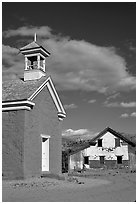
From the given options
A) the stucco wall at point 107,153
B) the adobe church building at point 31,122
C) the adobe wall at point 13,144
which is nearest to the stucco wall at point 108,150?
the stucco wall at point 107,153

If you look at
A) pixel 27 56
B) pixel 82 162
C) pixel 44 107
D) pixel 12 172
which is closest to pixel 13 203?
pixel 12 172

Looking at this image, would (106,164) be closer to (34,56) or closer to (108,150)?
(108,150)

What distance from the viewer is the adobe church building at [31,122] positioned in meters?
16.7

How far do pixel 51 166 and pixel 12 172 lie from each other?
Answer: 4329 mm

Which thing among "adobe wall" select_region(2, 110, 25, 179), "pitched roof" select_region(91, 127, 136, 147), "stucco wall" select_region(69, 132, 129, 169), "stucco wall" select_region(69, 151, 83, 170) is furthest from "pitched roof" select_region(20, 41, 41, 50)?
"pitched roof" select_region(91, 127, 136, 147)

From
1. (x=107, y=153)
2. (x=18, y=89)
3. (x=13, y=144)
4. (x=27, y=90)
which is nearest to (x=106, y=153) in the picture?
(x=107, y=153)

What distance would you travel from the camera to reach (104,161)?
4294cm

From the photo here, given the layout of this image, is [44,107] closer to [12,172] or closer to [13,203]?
[12,172]

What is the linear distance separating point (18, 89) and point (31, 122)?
2.57 m

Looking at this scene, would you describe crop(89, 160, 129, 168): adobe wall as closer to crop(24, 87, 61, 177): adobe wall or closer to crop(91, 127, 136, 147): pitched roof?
crop(91, 127, 136, 147): pitched roof

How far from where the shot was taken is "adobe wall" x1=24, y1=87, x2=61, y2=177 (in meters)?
17.0

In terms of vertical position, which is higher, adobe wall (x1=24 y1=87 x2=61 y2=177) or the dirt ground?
adobe wall (x1=24 y1=87 x2=61 y2=177)

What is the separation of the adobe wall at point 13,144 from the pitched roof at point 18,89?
933 mm

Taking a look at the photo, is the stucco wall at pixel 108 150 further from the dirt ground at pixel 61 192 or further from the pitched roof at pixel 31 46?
the dirt ground at pixel 61 192
